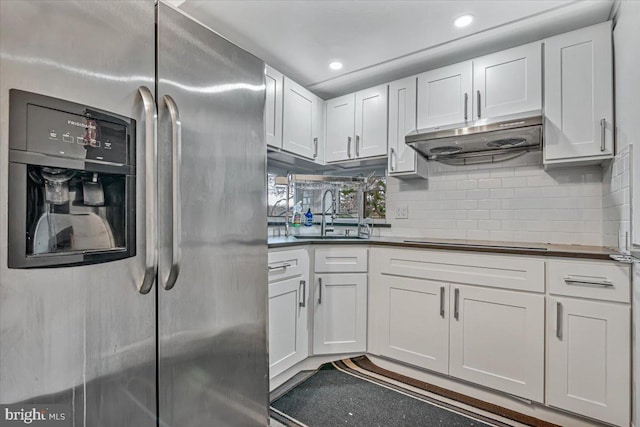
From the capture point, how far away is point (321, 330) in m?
2.19

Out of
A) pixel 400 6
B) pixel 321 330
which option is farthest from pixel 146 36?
pixel 321 330

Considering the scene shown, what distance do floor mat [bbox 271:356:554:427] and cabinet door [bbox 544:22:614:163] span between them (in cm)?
154

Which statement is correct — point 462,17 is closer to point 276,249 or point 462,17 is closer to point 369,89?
point 369,89

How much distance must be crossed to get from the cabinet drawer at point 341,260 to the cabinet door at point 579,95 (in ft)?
4.38

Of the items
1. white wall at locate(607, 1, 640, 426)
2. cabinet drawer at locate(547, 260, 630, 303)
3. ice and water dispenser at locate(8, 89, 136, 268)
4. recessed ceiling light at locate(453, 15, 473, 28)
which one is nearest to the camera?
ice and water dispenser at locate(8, 89, 136, 268)

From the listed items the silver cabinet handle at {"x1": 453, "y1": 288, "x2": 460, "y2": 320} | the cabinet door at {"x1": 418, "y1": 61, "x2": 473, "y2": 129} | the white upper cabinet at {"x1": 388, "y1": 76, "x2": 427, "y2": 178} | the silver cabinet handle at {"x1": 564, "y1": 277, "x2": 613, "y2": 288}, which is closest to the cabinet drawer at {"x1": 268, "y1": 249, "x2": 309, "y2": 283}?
the silver cabinet handle at {"x1": 453, "y1": 288, "x2": 460, "y2": 320}

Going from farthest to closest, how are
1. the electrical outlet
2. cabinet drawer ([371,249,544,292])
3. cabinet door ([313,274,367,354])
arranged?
the electrical outlet, cabinet door ([313,274,367,354]), cabinet drawer ([371,249,544,292])

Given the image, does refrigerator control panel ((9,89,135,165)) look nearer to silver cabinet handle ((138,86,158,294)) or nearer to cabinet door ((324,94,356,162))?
silver cabinet handle ((138,86,158,294))

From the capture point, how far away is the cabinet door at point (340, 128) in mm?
2738

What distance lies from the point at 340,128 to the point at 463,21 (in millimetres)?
1212

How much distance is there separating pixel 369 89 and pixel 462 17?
926 millimetres

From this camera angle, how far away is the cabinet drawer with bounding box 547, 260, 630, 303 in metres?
1.45

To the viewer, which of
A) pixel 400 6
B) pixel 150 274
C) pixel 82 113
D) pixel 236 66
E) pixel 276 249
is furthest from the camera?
pixel 276 249

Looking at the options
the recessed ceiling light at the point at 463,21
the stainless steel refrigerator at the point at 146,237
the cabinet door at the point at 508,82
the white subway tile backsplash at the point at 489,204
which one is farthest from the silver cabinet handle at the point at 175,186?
the white subway tile backsplash at the point at 489,204
